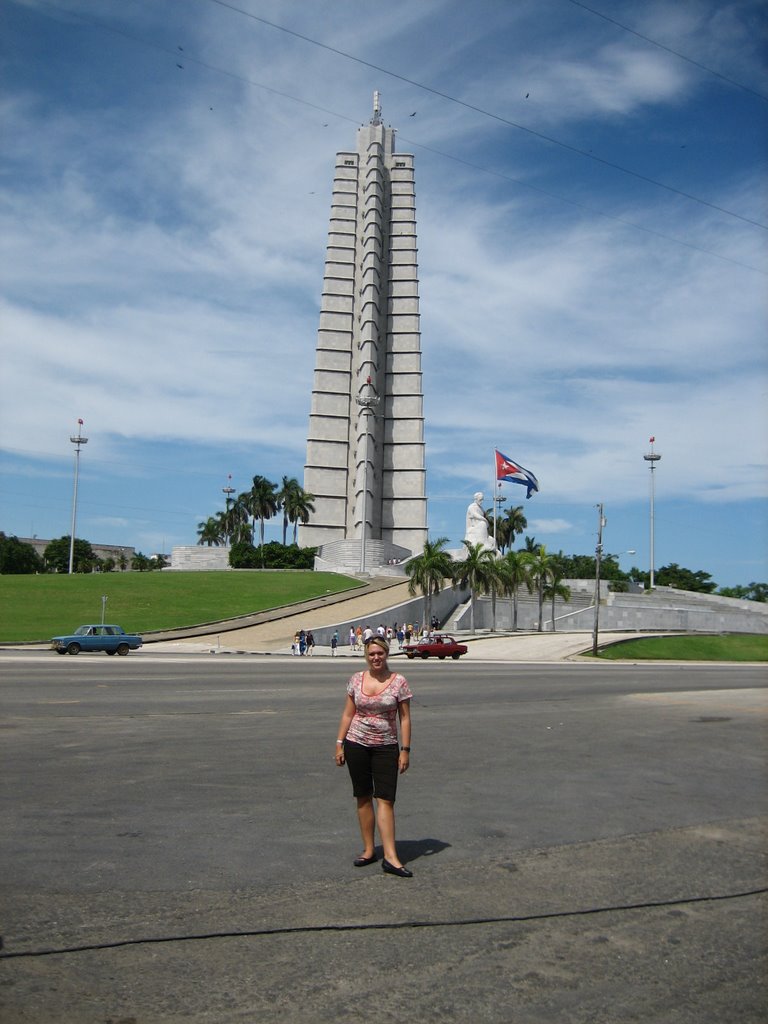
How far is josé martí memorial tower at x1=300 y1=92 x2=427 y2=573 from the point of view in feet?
358

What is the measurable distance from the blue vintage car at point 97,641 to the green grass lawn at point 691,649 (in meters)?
26.7

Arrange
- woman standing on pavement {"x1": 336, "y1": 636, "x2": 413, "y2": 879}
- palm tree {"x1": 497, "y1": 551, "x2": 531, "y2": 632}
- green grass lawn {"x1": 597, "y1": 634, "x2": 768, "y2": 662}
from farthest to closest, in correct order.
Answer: palm tree {"x1": 497, "y1": 551, "x2": 531, "y2": 632}, green grass lawn {"x1": 597, "y1": 634, "x2": 768, "y2": 662}, woman standing on pavement {"x1": 336, "y1": 636, "x2": 413, "y2": 879}

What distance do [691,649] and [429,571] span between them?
59.3ft

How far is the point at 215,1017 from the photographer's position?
4.10 m

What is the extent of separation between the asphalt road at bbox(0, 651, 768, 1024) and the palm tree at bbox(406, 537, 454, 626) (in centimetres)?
5024

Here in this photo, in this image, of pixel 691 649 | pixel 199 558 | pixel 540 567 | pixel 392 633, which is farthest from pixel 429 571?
pixel 199 558

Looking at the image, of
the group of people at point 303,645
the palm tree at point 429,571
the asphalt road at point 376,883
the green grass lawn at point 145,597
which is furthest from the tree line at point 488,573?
the asphalt road at point 376,883

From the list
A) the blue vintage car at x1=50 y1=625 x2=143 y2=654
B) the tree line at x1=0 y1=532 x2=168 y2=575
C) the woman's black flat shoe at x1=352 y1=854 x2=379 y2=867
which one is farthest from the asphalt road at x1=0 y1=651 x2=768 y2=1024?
the tree line at x1=0 y1=532 x2=168 y2=575

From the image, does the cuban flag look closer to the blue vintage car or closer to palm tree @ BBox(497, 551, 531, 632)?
palm tree @ BBox(497, 551, 531, 632)

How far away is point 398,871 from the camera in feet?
20.6

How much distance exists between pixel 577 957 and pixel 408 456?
355 feet

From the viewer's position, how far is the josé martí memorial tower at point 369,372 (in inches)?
4301

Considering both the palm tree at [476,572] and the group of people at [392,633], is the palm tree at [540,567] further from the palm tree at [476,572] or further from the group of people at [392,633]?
the group of people at [392,633]

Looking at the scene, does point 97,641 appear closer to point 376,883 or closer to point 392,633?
point 392,633
